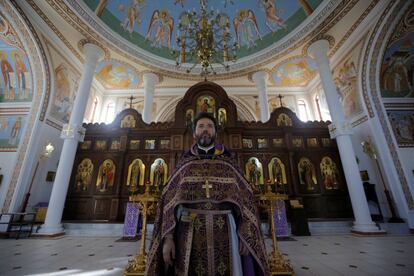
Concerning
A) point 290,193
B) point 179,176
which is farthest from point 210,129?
point 290,193

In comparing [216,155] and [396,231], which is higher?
[216,155]

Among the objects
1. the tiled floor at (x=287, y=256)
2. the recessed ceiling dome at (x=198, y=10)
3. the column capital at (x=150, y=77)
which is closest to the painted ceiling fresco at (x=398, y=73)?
the recessed ceiling dome at (x=198, y=10)

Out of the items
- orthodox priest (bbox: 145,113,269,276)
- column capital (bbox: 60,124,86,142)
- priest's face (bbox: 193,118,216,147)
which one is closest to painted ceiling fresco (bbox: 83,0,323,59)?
column capital (bbox: 60,124,86,142)

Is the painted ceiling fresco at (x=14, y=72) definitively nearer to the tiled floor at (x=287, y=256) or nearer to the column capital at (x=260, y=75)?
the tiled floor at (x=287, y=256)

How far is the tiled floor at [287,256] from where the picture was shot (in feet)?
11.4

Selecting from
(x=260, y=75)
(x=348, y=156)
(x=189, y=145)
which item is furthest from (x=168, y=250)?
(x=260, y=75)

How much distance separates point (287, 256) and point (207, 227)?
12.1ft

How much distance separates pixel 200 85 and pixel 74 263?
8944 millimetres

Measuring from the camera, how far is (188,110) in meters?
10.2

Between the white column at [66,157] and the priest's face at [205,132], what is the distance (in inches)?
308

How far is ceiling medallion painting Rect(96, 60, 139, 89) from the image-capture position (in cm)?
1216

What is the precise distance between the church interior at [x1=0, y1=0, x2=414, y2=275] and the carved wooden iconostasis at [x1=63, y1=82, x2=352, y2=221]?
56mm

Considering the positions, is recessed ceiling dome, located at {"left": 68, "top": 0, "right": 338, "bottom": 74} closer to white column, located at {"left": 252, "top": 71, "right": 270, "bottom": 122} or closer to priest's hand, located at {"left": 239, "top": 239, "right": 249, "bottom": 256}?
white column, located at {"left": 252, "top": 71, "right": 270, "bottom": 122}

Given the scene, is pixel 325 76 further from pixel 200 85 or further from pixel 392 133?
pixel 200 85
